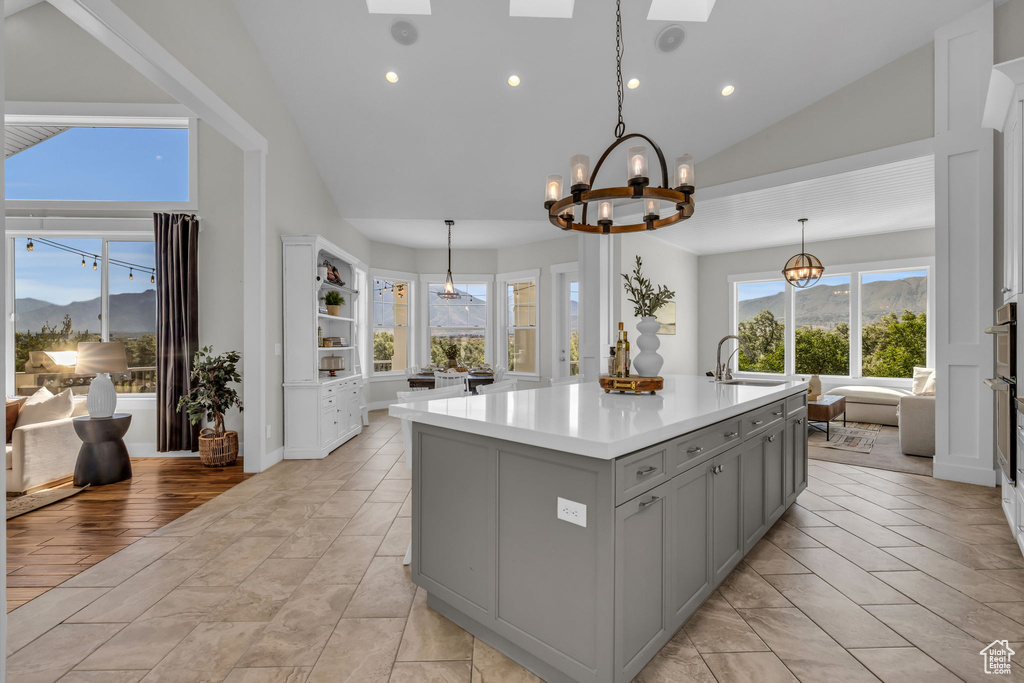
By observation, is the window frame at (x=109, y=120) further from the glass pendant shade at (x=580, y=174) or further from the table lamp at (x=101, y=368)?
the glass pendant shade at (x=580, y=174)

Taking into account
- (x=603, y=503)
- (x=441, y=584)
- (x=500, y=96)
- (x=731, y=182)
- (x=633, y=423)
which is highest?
(x=500, y=96)

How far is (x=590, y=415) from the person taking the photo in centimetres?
192

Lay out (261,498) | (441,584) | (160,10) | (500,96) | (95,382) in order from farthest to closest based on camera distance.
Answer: (500,96) → (95,382) → (261,498) → (160,10) → (441,584)

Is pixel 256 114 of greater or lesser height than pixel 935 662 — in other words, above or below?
above

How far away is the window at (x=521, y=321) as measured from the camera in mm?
7965

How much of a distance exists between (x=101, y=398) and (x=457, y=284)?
530cm

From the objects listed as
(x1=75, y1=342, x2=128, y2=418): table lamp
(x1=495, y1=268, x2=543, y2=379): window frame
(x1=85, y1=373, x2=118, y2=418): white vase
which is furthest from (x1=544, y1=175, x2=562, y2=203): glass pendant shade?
(x1=495, y1=268, x2=543, y2=379): window frame

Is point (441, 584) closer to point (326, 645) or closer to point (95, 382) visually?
point (326, 645)

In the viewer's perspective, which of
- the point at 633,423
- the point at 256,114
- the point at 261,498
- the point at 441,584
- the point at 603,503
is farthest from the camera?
the point at 256,114

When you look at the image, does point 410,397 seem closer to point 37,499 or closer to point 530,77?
point 37,499

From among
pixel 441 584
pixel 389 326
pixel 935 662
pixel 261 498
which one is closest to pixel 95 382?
pixel 261 498

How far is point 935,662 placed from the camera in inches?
68.1

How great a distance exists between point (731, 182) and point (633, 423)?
448cm

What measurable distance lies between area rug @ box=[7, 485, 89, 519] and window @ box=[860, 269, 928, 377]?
32.6ft
